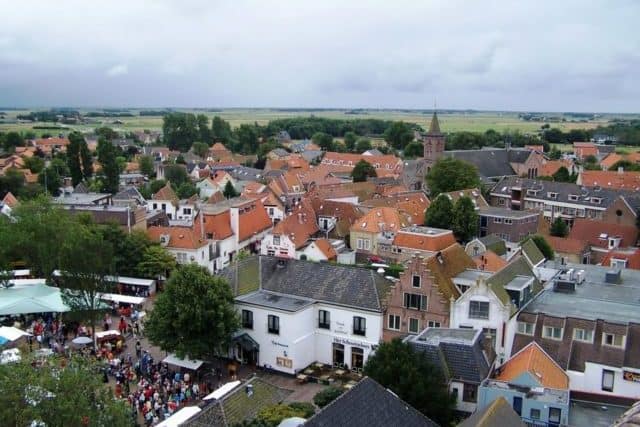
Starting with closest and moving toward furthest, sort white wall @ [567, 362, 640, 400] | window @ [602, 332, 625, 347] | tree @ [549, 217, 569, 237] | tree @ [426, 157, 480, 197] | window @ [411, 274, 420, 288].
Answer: white wall @ [567, 362, 640, 400] < window @ [602, 332, 625, 347] < window @ [411, 274, 420, 288] < tree @ [549, 217, 569, 237] < tree @ [426, 157, 480, 197]

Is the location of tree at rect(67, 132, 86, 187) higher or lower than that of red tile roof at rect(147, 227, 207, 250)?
higher

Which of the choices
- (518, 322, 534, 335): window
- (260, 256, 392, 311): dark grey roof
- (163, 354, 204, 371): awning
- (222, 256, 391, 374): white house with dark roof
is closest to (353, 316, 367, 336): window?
(222, 256, 391, 374): white house with dark roof

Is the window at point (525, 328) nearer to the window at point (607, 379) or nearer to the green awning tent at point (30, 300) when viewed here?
the window at point (607, 379)

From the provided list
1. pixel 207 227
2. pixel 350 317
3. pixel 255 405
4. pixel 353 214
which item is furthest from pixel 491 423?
pixel 353 214

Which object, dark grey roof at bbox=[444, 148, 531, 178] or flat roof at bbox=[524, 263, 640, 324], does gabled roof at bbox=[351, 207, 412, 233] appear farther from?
dark grey roof at bbox=[444, 148, 531, 178]

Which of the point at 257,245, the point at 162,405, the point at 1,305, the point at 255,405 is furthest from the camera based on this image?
the point at 257,245

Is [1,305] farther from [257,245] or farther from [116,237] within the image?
[257,245]
